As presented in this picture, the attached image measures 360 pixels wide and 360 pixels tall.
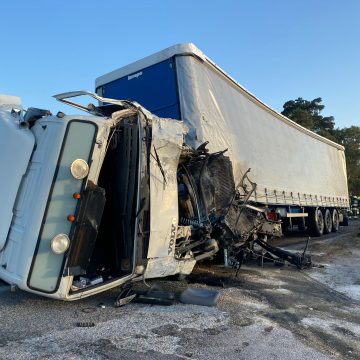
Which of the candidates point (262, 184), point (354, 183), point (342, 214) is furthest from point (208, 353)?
point (354, 183)

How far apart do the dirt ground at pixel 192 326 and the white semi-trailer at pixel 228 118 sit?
2.42 metres

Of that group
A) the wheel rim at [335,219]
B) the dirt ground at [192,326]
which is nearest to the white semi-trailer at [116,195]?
the dirt ground at [192,326]

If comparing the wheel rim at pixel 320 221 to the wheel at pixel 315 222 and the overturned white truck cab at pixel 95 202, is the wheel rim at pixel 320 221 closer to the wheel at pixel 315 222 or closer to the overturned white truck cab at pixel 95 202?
the wheel at pixel 315 222

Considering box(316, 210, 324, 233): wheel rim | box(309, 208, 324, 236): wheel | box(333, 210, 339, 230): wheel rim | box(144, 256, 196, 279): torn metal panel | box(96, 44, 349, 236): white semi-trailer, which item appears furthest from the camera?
box(333, 210, 339, 230): wheel rim

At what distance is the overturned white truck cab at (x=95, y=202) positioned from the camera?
3.62 m

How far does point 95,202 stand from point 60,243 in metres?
0.49

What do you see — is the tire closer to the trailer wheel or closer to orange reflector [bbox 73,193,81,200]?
the trailer wheel

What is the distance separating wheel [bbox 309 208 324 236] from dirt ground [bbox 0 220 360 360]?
327 inches

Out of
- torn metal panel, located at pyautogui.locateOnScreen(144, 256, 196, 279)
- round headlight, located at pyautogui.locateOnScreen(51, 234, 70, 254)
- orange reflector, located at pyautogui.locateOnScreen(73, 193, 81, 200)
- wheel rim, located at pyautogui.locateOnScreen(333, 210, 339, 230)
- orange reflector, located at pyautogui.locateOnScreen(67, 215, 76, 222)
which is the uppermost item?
wheel rim, located at pyautogui.locateOnScreen(333, 210, 339, 230)

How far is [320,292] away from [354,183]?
4142cm

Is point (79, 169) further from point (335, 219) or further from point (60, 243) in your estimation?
point (335, 219)

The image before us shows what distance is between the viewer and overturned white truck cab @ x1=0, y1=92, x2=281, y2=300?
362 cm

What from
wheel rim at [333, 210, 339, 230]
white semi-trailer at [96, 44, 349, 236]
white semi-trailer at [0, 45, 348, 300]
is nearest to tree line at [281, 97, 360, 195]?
wheel rim at [333, 210, 339, 230]

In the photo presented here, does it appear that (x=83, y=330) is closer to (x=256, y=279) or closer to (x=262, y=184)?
(x=256, y=279)
